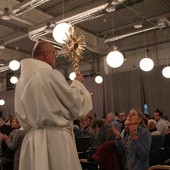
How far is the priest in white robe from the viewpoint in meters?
1.75

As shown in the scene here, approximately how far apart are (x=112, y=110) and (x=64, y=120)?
9.18 metres

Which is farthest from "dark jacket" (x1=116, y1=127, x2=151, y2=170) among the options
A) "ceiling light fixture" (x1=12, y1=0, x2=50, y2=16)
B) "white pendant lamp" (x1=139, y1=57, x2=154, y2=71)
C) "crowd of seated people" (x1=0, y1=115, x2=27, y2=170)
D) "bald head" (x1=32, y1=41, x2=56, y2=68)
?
"white pendant lamp" (x1=139, y1=57, x2=154, y2=71)

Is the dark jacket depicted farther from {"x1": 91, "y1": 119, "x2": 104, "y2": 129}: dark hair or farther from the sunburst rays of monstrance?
{"x1": 91, "y1": 119, "x2": 104, "y2": 129}: dark hair

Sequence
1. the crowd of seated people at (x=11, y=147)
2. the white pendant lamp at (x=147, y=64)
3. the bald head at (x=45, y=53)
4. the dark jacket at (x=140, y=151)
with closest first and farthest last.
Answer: the bald head at (x=45, y=53), the dark jacket at (x=140, y=151), the crowd of seated people at (x=11, y=147), the white pendant lamp at (x=147, y=64)

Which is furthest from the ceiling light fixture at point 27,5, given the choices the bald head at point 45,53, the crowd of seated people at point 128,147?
the bald head at point 45,53

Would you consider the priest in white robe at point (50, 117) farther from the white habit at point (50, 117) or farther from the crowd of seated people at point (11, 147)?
the crowd of seated people at point (11, 147)

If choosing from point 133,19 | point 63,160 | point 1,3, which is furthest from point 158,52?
point 63,160

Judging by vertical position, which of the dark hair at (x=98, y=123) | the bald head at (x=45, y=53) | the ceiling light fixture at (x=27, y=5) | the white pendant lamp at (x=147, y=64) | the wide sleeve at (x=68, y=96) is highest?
the ceiling light fixture at (x=27, y=5)

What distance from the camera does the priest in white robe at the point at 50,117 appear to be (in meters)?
1.75

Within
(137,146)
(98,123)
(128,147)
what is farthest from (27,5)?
(137,146)

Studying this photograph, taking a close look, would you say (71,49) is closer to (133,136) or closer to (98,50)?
(133,136)

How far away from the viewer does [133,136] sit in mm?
3045

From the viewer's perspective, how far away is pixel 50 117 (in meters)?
1.75

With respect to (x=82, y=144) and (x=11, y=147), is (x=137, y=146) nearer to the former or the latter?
(x=11, y=147)
